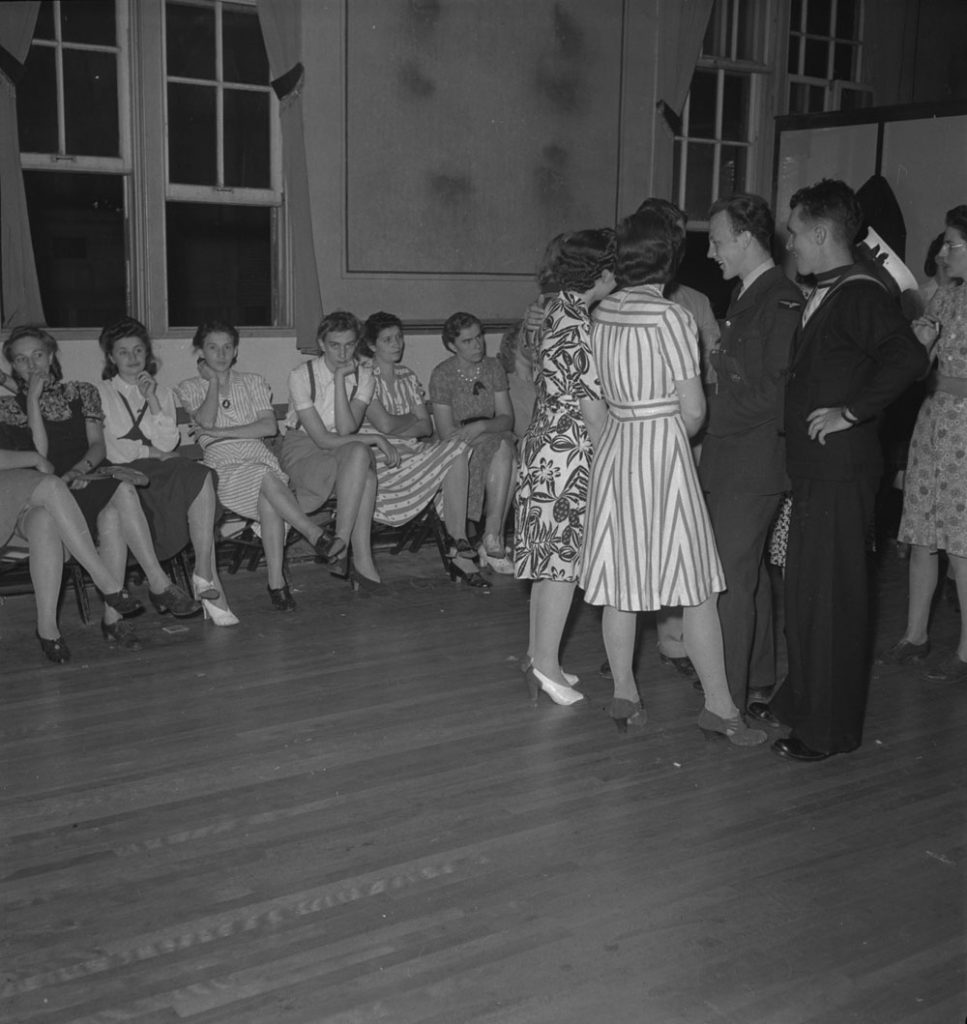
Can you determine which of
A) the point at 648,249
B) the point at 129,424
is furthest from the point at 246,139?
the point at 648,249

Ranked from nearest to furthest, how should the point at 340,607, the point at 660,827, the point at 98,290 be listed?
the point at 660,827
the point at 340,607
the point at 98,290

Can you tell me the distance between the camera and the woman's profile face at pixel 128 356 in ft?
18.5

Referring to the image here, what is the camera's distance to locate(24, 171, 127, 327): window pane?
6477 mm

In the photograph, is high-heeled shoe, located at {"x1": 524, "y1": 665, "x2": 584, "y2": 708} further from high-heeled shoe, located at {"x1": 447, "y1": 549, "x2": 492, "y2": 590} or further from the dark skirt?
the dark skirt

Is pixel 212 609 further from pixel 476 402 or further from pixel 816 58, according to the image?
pixel 816 58

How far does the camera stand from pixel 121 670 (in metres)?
4.71

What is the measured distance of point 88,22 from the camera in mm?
6332

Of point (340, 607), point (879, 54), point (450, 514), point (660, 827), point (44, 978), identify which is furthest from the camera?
point (879, 54)

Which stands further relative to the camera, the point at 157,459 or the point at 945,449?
the point at 157,459

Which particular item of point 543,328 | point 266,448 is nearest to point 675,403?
point 543,328

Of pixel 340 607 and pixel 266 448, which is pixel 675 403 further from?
pixel 266 448

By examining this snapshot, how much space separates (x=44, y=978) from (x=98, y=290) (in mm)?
4917

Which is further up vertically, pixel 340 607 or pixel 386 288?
pixel 386 288

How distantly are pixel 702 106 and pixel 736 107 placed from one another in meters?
0.33
